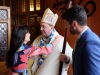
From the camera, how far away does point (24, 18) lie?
11.1 ft

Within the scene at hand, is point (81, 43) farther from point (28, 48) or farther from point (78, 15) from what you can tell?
point (28, 48)

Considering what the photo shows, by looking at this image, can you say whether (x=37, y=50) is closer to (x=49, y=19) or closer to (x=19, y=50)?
(x=19, y=50)

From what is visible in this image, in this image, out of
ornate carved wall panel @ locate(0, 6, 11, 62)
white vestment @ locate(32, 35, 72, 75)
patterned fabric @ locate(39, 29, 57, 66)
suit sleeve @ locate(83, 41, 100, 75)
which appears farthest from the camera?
ornate carved wall panel @ locate(0, 6, 11, 62)

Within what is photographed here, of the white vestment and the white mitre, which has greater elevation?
the white mitre

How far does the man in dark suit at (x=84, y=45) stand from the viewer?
99 centimetres

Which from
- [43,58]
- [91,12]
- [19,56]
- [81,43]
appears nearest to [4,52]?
[43,58]

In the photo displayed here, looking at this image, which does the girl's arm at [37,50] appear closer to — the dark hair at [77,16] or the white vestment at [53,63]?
the white vestment at [53,63]

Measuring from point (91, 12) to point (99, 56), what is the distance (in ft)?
4.09

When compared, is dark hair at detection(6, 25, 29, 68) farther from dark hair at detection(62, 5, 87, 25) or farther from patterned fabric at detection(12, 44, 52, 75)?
dark hair at detection(62, 5, 87, 25)

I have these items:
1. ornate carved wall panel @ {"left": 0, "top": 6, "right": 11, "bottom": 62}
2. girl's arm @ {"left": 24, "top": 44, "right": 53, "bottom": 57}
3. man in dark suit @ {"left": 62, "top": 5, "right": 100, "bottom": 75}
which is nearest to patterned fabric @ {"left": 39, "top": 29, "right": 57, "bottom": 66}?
girl's arm @ {"left": 24, "top": 44, "right": 53, "bottom": 57}

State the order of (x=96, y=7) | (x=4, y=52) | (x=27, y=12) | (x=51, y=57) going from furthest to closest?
1. (x=27, y=12)
2. (x=4, y=52)
3. (x=96, y=7)
4. (x=51, y=57)

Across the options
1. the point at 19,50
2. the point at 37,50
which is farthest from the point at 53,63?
the point at 19,50

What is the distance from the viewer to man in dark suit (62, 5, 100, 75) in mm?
994

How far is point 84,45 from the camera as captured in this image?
1.03m
